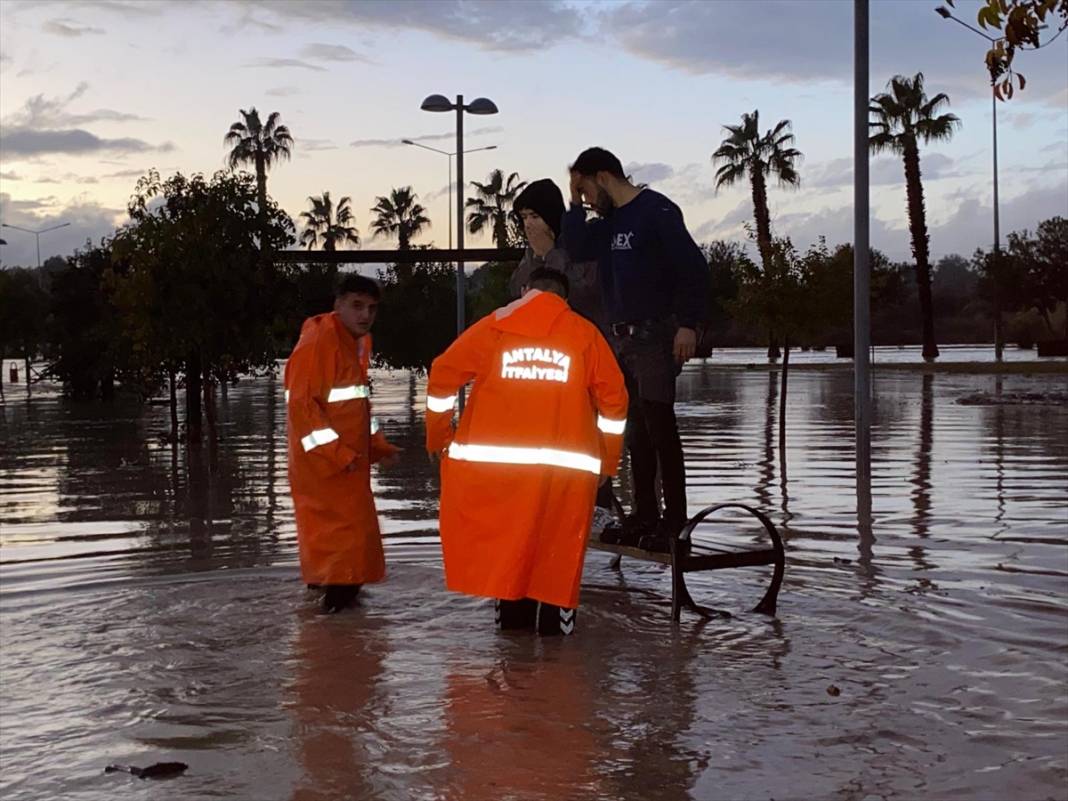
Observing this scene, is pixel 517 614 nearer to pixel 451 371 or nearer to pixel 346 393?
pixel 451 371

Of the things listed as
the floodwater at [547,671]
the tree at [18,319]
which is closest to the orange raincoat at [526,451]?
the floodwater at [547,671]

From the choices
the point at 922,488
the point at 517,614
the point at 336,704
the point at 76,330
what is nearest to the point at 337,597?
the point at 517,614

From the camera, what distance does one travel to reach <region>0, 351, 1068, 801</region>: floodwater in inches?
200

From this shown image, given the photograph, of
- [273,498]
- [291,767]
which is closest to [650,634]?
[291,767]

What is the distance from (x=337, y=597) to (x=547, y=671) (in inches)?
72.7

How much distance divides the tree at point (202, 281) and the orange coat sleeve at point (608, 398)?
16.2m

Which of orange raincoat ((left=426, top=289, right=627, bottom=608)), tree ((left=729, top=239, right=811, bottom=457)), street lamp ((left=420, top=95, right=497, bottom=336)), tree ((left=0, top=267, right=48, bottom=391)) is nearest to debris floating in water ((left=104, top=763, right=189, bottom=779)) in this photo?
orange raincoat ((left=426, top=289, right=627, bottom=608))

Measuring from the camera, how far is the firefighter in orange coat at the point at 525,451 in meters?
7.06

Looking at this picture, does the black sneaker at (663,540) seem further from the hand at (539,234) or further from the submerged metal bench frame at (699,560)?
the hand at (539,234)

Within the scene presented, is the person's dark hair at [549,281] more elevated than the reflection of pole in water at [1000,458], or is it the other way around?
the person's dark hair at [549,281]

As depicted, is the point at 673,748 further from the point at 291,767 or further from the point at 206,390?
the point at 206,390

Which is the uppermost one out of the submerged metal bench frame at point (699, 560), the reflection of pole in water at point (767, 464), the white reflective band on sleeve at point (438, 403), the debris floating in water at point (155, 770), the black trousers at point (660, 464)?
the white reflective band on sleeve at point (438, 403)

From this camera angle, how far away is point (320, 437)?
25.8 feet

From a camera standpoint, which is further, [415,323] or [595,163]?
[415,323]
